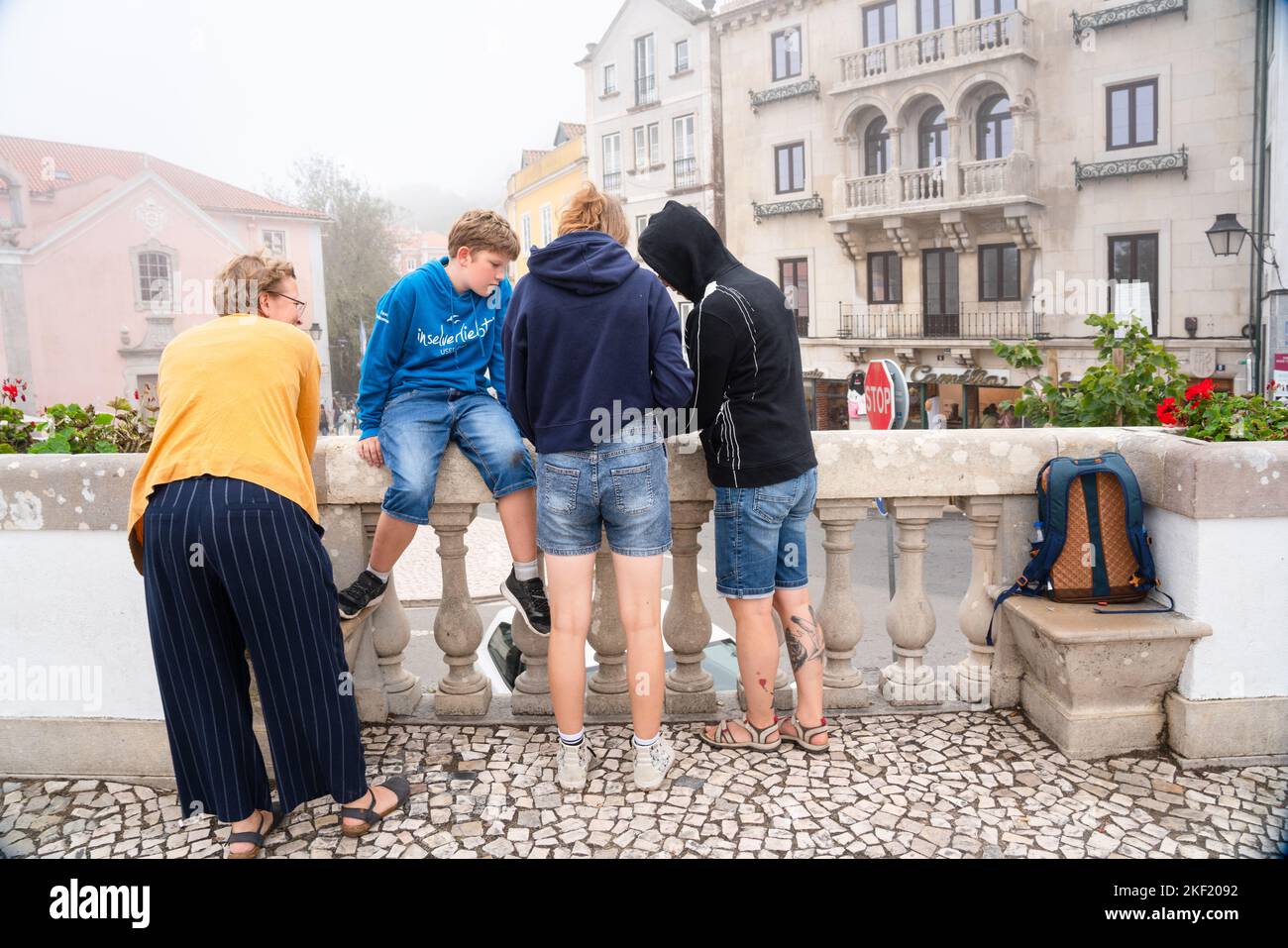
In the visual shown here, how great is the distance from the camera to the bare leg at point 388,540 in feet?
9.23

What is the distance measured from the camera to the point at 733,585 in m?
2.79

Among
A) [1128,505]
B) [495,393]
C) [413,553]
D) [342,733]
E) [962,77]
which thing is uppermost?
[962,77]

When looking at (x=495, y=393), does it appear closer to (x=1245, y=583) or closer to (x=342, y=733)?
(x=342, y=733)

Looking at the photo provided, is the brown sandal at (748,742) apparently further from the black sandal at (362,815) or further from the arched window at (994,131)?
the arched window at (994,131)

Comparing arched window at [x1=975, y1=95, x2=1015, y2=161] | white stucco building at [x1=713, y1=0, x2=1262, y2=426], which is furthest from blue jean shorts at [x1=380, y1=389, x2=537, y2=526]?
arched window at [x1=975, y1=95, x2=1015, y2=161]

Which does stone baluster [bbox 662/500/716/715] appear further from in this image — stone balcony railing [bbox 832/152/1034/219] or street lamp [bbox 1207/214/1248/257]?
stone balcony railing [bbox 832/152/1034/219]

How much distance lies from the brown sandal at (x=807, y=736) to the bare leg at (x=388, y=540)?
133 centimetres

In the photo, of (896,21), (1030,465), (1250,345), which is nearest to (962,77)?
(896,21)

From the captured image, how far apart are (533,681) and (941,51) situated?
2080 cm

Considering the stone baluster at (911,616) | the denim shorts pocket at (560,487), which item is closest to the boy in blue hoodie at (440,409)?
the denim shorts pocket at (560,487)

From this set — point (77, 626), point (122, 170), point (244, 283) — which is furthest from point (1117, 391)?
point (122, 170)

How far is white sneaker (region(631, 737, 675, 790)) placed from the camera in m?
2.63
